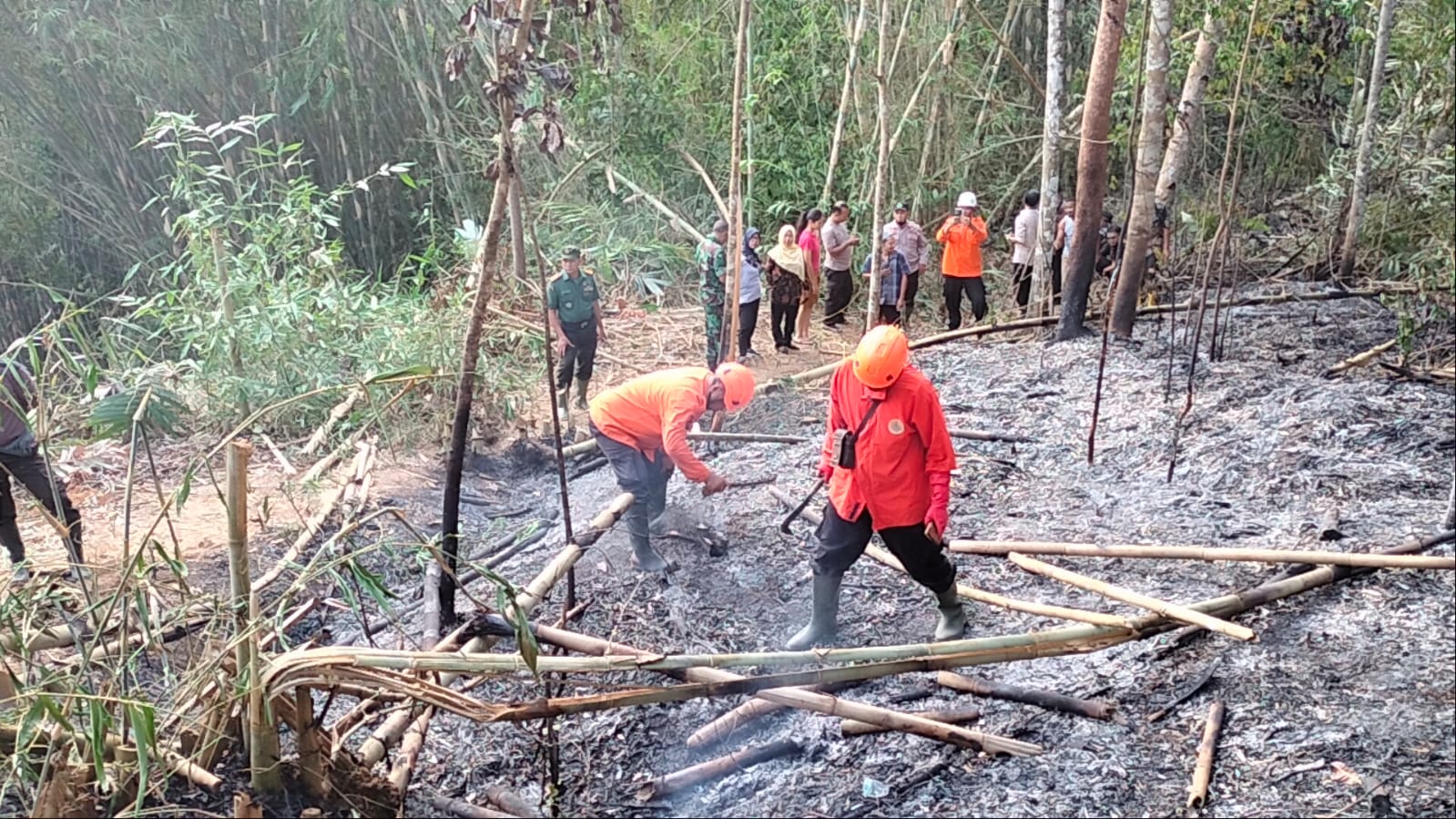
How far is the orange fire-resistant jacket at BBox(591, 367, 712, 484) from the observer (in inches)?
194

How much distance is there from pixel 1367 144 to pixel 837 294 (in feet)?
15.0

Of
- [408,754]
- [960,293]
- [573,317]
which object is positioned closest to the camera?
[408,754]

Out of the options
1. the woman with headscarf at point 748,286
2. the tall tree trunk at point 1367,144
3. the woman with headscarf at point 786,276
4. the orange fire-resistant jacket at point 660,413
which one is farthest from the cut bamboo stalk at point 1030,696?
the tall tree trunk at point 1367,144

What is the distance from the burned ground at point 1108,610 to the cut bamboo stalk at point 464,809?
72 mm

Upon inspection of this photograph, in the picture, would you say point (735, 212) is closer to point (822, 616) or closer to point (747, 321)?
point (747, 321)

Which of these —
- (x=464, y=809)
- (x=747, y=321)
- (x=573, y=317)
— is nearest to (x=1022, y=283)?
(x=747, y=321)

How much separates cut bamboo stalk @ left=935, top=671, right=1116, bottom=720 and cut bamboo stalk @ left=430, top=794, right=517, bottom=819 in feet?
5.39

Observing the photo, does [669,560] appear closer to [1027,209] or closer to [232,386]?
[232,386]

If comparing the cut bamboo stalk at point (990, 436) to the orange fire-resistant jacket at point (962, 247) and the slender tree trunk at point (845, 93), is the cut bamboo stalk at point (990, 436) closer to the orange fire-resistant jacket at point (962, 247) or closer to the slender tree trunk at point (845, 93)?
the slender tree trunk at point (845, 93)

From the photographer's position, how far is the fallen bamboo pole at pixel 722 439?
673 centimetres

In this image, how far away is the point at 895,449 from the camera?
13.4 feet

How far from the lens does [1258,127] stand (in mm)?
12562

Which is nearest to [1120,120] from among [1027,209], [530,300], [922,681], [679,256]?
[1027,209]

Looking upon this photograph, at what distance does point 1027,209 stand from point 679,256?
3893 millimetres
